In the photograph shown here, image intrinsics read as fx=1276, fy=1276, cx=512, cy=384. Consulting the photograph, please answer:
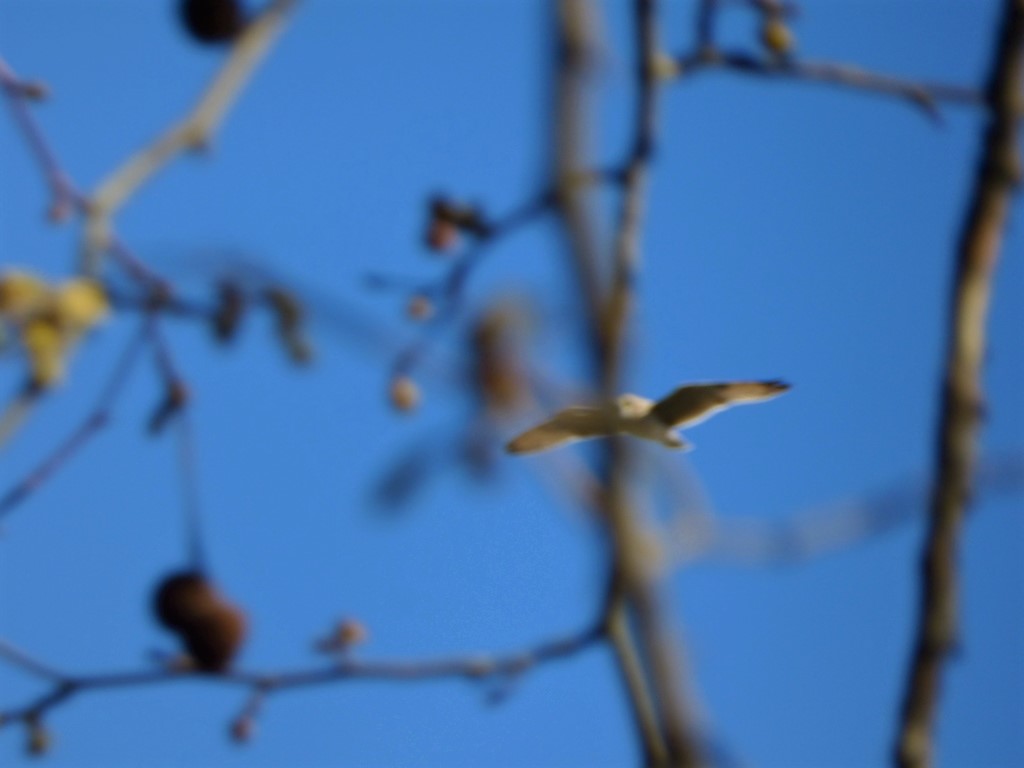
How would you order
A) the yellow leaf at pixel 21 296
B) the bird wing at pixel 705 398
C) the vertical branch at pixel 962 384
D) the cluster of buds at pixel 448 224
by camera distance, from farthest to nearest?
the cluster of buds at pixel 448 224 < the yellow leaf at pixel 21 296 < the vertical branch at pixel 962 384 < the bird wing at pixel 705 398

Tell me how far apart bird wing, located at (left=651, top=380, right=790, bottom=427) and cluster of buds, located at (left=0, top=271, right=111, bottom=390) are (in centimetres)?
54

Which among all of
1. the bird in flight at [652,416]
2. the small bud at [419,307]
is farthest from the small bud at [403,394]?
the bird in flight at [652,416]

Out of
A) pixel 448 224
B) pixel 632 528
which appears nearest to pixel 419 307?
pixel 448 224

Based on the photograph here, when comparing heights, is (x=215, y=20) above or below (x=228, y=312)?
above

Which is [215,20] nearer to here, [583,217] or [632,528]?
[583,217]

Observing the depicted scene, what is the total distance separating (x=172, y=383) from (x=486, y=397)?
258mm

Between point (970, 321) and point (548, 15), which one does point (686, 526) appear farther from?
point (548, 15)

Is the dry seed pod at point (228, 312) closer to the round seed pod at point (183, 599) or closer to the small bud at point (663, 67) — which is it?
the round seed pod at point (183, 599)

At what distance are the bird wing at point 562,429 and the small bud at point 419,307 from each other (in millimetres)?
631

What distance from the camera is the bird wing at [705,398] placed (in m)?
0.42

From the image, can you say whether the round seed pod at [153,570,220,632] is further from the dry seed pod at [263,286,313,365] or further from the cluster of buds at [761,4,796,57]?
the cluster of buds at [761,4,796,57]

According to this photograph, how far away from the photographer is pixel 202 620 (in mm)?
946

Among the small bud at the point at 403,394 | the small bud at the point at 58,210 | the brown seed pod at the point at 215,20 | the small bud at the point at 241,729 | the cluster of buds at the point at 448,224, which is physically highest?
the brown seed pod at the point at 215,20

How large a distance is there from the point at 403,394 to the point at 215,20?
352mm
